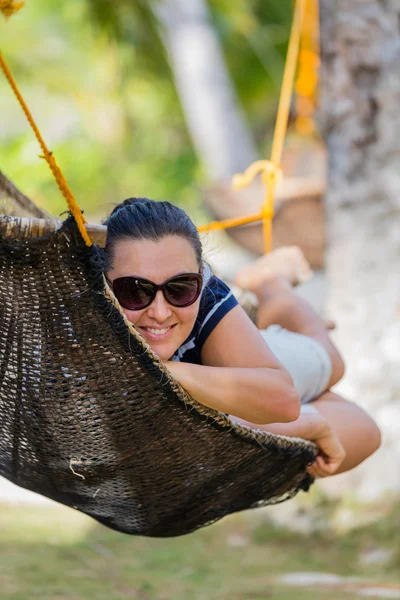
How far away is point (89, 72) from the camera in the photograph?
43.1ft

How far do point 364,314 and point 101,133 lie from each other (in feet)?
35.5

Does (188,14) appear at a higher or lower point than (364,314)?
higher

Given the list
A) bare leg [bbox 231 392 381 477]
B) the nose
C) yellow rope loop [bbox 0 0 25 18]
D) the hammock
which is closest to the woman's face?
the nose

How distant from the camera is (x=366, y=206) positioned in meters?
3.74

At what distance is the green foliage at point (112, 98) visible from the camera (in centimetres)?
1131

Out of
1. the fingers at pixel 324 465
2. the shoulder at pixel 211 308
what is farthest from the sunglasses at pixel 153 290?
the fingers at pixel 324 465

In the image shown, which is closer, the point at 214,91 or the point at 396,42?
the point at 396,42

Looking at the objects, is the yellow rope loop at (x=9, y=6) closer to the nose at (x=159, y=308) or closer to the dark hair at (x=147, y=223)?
the dark hair at (x=147, y=223)

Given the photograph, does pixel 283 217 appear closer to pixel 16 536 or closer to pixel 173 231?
pixel 16 536

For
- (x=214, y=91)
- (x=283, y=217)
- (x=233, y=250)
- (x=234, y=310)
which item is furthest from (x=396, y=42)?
(x=233, y=250)

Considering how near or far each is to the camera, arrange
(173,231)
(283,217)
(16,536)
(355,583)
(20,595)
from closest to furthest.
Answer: (173,231) → (20,595) → (355,583) → (16,536) → (283,217)

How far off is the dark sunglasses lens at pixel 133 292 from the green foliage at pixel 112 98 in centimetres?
887

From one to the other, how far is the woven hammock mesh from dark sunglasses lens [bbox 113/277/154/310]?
0.31 feet

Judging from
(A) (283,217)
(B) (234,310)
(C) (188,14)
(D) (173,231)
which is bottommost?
(B) (234,310)
